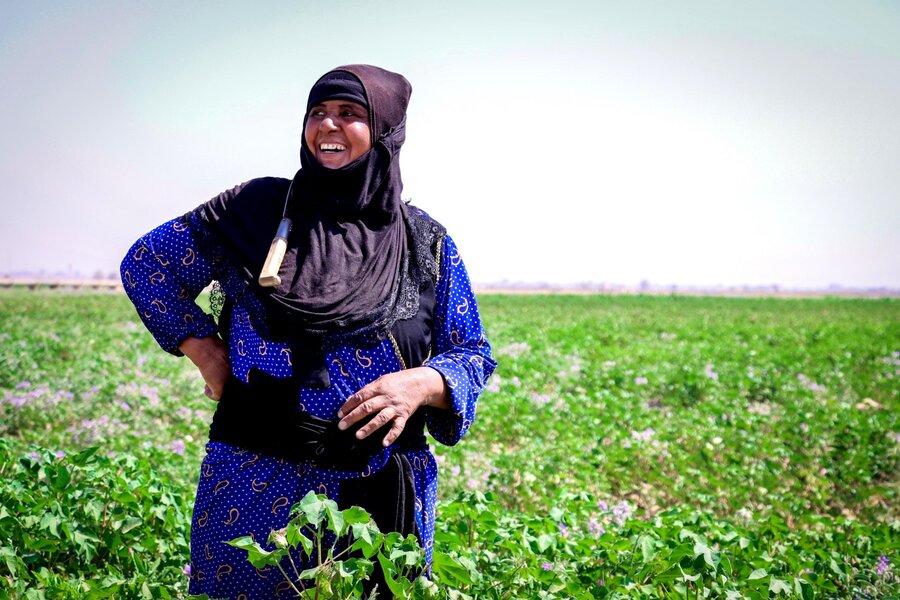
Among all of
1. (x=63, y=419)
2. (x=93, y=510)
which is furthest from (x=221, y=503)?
(x=63, y=419)

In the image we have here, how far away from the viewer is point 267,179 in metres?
1.86

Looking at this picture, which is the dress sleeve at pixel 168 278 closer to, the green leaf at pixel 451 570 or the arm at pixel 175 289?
the arm at pixel 175 289

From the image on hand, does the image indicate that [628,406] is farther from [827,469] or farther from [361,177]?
[361,177]

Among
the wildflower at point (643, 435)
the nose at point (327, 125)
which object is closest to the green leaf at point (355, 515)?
the nose at point (327, 125)

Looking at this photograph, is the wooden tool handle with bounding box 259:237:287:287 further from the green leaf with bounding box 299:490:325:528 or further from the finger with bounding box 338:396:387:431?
the green leaf with bounding box 299:490:325:528

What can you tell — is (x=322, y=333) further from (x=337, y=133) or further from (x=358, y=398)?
(x=337, y=133)

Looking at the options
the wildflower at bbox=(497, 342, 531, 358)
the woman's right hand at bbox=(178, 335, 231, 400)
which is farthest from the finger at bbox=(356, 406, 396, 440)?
the wildflower at bbox=(497, 342, 531, 358)

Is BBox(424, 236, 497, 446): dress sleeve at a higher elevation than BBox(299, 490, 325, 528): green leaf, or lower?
higher

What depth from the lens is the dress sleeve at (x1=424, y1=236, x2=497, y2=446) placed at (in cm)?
177

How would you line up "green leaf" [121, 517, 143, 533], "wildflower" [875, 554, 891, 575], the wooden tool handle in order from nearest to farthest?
the wooden tool handle → "green leaf" [121, 517, 143, 533] → "wildflower" [875, 554, 891, 575]

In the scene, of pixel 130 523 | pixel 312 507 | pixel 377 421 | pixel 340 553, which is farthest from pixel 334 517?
pixel 130 523

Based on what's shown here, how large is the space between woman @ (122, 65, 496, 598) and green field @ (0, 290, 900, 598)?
0.34 meters

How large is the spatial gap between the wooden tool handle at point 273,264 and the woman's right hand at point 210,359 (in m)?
0.29

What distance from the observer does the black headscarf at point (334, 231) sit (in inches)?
65.7
